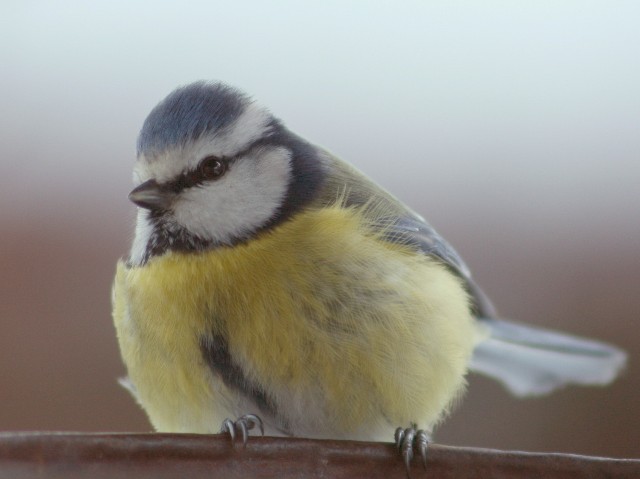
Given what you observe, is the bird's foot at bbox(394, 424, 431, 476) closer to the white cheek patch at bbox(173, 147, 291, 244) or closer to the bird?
the bird

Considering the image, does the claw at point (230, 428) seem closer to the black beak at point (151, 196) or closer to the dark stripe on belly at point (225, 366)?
the dark stripe on belly at point (225, 366)

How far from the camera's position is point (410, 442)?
2.45 feet

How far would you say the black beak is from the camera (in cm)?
78

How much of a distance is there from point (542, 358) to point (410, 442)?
17.4 inches

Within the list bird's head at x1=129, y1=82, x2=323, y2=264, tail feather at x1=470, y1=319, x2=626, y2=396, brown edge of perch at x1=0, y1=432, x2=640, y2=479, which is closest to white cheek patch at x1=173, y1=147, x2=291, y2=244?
bird's head at x1=129, y1=82, x2=323, y2=264

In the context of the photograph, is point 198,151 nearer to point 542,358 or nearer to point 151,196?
point 151,196

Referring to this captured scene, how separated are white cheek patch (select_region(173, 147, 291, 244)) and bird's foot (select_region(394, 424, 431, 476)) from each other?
249 mm

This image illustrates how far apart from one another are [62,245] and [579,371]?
0.76 m

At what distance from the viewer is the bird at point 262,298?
2.62 feet

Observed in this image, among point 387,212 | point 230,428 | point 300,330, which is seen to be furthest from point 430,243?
point 230,428

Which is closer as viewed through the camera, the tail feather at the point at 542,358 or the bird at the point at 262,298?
the bird at the point at 262,298

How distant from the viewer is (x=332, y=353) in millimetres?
791

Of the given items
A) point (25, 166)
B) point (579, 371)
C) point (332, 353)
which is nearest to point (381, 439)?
point (332, 353)

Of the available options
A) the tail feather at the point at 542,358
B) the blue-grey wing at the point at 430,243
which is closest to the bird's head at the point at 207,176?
the blue-grey wing at the point at 430,243
